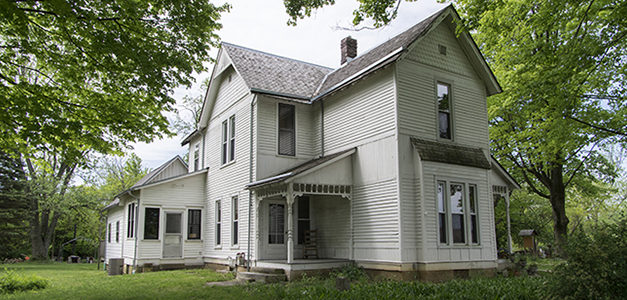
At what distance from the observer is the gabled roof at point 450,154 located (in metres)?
13.1

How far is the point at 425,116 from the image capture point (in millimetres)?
13766

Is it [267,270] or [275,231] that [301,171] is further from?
[275,231]

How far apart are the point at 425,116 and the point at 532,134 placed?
8064 mm

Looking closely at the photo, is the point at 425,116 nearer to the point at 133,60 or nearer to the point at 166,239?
the point at 133,60

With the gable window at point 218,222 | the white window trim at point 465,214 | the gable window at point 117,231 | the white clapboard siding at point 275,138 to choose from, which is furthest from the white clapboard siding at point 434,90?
the gable window at point 117,231

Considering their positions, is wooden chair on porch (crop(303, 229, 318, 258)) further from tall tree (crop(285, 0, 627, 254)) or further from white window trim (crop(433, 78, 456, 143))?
tall tree (crop(285, 0, 627, 254))

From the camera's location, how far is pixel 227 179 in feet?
61.1

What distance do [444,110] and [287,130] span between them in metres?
5.94

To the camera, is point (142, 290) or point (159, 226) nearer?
point (142, 290)

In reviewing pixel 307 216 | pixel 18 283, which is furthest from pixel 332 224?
pixel 18 283

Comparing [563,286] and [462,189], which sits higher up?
[462,189]

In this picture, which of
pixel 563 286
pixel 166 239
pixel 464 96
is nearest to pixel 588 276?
pixel 563 286

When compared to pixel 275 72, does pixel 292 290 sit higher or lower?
lower

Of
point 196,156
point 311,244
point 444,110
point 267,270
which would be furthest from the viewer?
point 196,156
